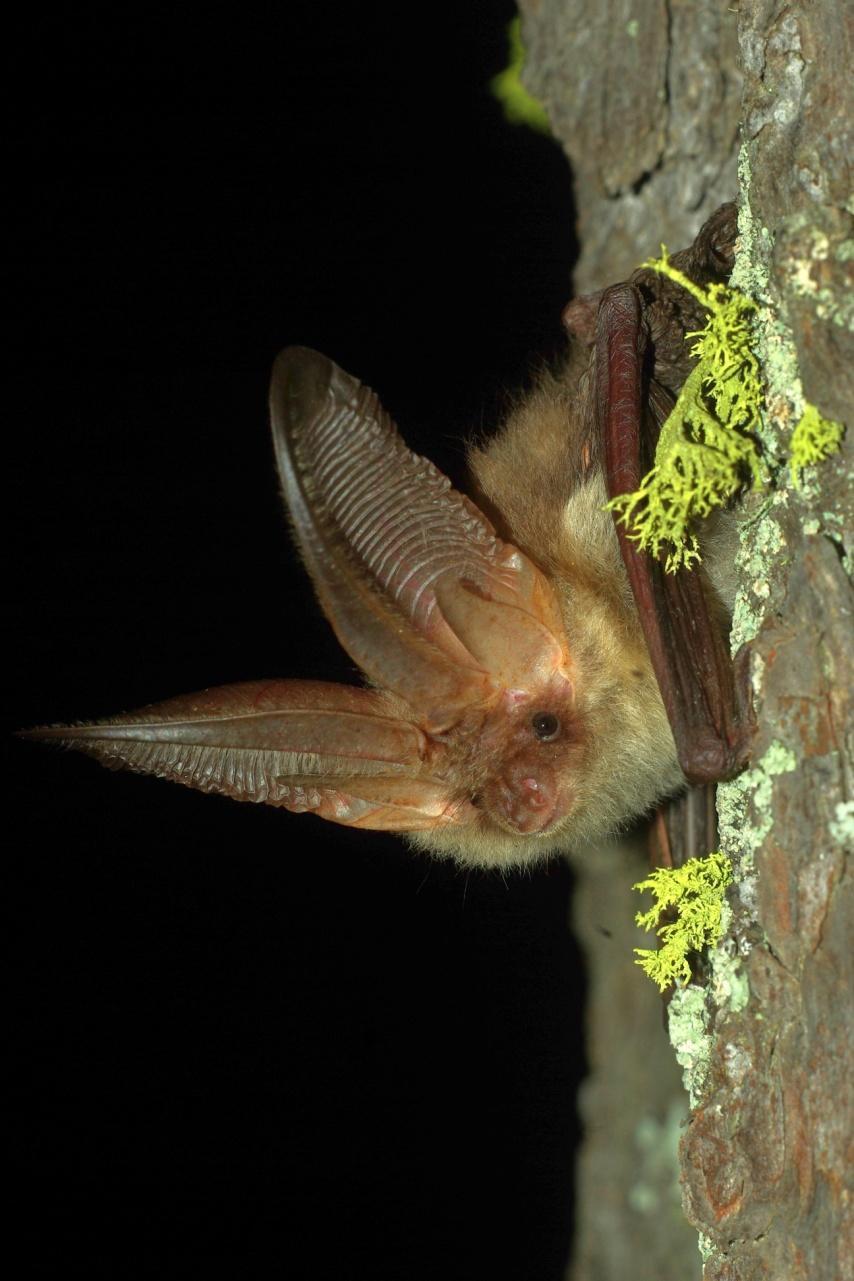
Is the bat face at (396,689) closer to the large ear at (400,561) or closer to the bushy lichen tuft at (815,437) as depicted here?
the large ear at (400,561)

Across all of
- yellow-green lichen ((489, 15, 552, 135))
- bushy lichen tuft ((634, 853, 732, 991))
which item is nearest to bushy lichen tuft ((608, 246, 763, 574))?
bushy lichen tuft ((634, 853, 732, 991))

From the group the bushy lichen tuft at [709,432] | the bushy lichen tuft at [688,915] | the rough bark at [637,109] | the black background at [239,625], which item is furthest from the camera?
the rough bark at [637,109]

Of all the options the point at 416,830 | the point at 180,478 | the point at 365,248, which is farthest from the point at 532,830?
the point at 365,248

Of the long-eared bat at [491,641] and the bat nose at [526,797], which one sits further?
the bat nose at [526,797]

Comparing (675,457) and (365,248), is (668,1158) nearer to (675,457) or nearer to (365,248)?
(675,457)

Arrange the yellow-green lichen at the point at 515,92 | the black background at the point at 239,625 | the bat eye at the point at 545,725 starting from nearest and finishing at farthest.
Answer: the bat eye at the point at 545,725 → the black background at the point at 239,625 → the yellow-green lichen at the point at 515,92

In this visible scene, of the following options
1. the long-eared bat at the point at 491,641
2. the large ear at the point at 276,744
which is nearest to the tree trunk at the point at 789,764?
the long-eared bat at the point at 491,641
